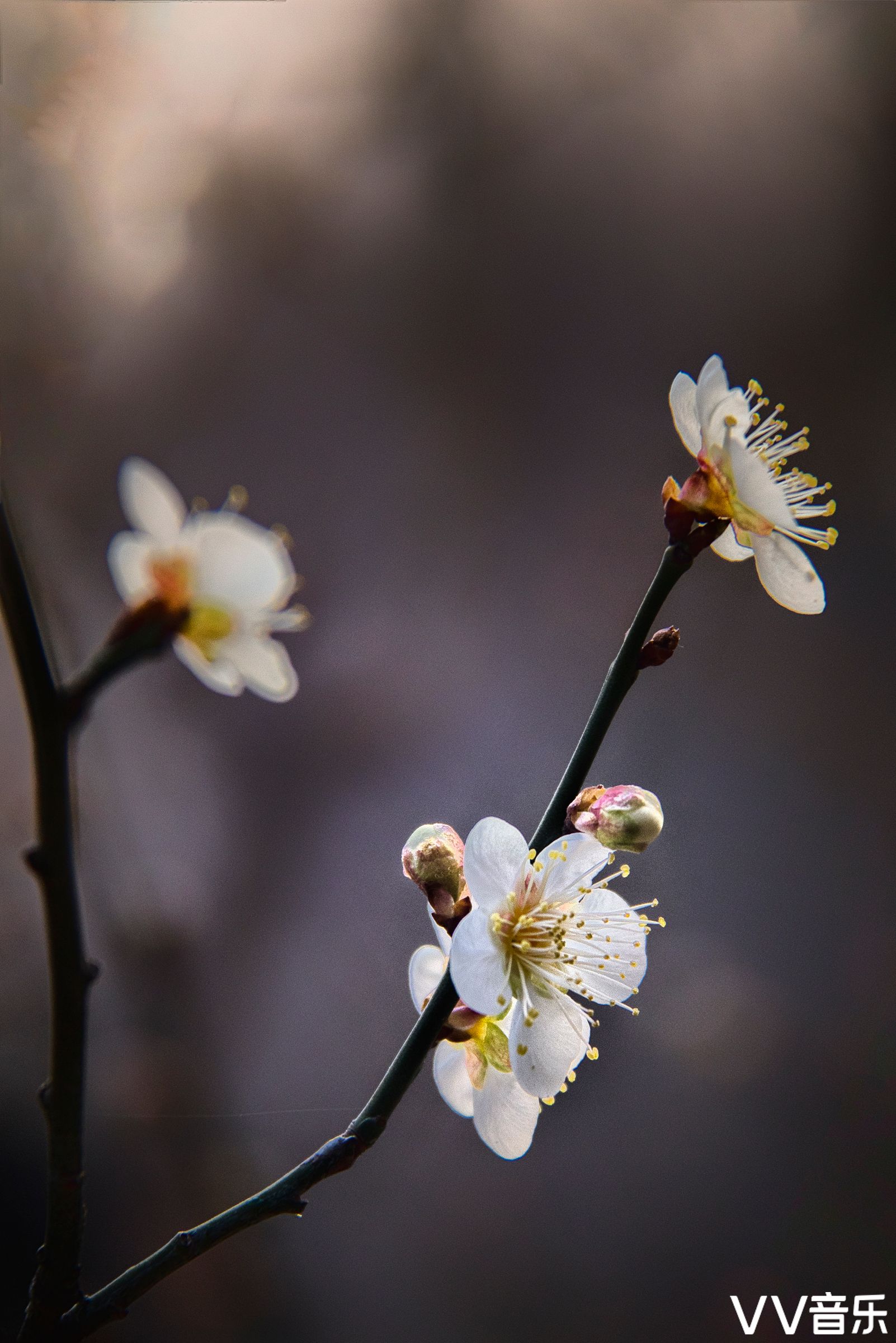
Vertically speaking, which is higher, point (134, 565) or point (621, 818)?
point (134, 565)

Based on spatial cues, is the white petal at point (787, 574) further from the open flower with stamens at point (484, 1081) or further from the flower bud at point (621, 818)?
the open flower with stamens at point (484, 1081)

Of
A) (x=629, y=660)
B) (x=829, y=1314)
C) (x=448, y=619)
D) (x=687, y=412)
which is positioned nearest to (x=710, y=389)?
(x=687, y=412)

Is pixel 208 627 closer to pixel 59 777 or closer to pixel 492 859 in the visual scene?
pixel 59 777

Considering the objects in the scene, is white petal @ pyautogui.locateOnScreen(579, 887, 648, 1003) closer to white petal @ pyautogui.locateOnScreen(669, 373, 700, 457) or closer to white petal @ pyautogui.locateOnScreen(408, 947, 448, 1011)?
white petal @ pyautogui.locateOnScreen(408, 947, 448, 1011)

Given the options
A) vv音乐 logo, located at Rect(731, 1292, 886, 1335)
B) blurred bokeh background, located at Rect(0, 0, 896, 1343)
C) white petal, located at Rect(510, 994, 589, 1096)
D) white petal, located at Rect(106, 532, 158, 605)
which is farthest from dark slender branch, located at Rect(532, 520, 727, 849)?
vv音乐 logo, located at Rect(731, 1292, 886, 1335)

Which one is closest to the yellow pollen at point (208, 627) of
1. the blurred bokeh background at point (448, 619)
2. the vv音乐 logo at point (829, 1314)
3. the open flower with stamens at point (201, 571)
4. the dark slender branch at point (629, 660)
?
the open flower with stamens at point (201, 571)

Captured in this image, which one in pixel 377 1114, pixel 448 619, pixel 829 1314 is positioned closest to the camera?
pixel 377 1114
